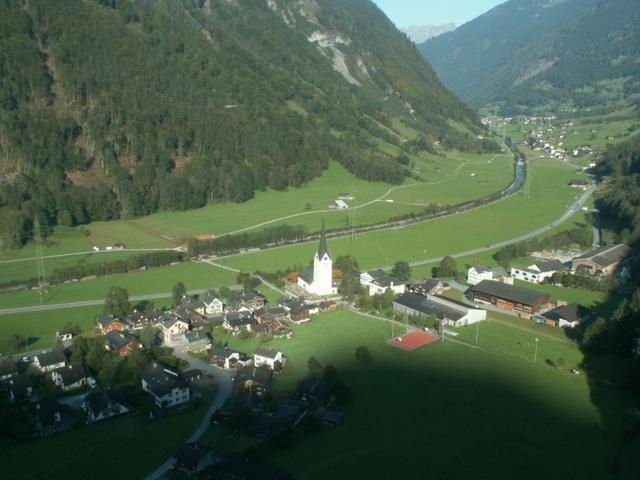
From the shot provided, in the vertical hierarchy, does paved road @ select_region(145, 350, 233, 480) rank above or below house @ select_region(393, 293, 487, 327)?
below

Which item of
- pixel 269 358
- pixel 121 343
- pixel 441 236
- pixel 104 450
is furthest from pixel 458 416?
pixel 441 236

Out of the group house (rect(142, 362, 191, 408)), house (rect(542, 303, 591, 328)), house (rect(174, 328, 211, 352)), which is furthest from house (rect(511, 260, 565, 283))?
house (rect(142, 362, 191, 408))

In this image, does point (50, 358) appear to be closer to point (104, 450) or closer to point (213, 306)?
point (104, 450)

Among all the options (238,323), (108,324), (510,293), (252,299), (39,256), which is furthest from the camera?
(39,256)

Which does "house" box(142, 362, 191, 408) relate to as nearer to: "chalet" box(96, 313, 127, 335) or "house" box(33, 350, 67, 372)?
"house" box(33, 350, 67, 372)

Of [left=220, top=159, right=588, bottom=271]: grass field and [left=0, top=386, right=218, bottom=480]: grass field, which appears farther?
[left=220, top=159, right=588, bottom=271]: grass field

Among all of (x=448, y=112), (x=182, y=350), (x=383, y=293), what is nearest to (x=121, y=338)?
(x=182, y=350)

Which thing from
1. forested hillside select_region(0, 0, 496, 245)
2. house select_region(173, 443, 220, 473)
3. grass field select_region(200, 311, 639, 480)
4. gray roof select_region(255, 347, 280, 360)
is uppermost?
forested hillside select_region(0, 0, 496, 245)
